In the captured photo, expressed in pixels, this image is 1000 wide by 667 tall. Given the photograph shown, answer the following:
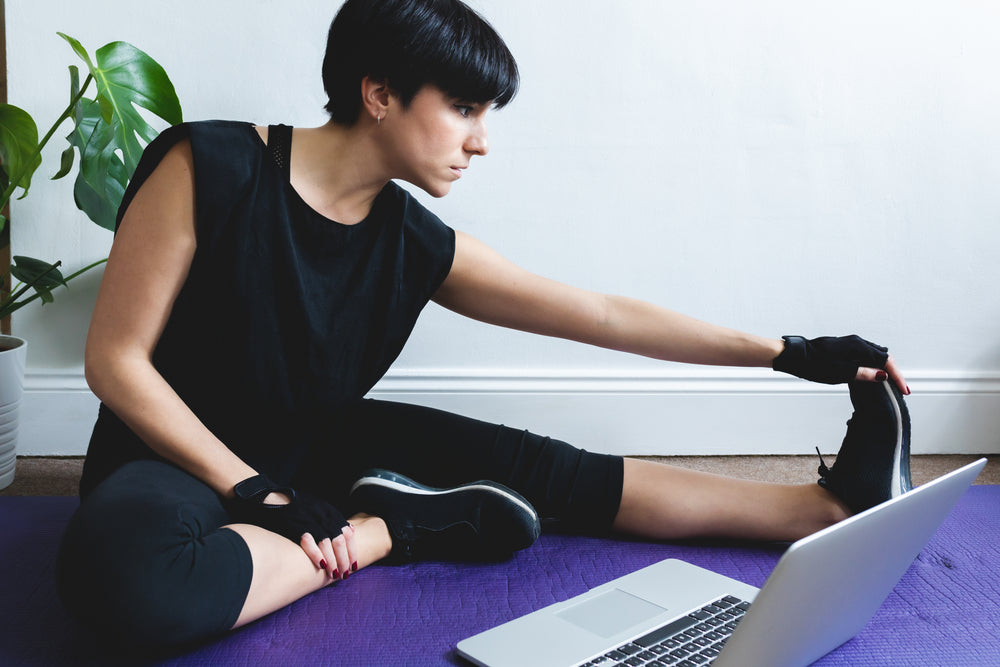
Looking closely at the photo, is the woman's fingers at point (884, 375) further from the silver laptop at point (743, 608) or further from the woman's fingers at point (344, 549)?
the woman's fingers at point (344, 549)

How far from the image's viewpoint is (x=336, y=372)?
1325 millimetres

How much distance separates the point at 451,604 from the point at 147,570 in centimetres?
41

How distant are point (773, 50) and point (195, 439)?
143 centimetres

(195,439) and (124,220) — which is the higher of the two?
(124,220)

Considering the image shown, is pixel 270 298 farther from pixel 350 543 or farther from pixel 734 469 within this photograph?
pixel 734 469

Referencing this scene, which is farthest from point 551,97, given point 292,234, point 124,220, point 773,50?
point 124,220

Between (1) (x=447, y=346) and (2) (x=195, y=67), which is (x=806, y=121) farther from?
(2) (x=195, y=67)

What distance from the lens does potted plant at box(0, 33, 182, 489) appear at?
58.5 inches

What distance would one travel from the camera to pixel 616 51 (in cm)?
189

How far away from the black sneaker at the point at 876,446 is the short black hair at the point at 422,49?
0.70m

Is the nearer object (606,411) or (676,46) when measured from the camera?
(676,46)

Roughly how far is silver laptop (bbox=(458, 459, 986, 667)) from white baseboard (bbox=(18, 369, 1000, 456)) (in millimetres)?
733

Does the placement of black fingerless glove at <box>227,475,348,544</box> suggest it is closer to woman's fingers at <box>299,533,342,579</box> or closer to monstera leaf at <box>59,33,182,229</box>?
woman's fingers at <box>299,533,342,579</box>

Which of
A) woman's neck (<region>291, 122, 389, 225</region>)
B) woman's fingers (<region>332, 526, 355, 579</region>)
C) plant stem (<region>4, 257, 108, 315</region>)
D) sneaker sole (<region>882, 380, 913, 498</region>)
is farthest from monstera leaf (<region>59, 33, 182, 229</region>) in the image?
sneaker sole (<region>882, 380, 913, 498</region>)
